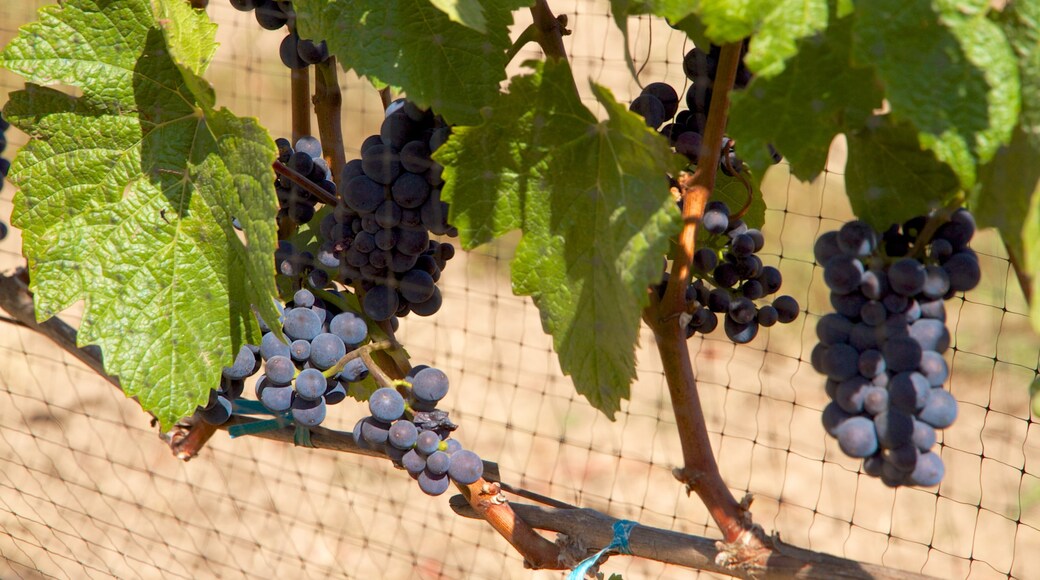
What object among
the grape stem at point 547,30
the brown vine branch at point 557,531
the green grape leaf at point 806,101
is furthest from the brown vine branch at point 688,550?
the grape stem at point 547,30

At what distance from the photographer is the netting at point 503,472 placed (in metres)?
2.53

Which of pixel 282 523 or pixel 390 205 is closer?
pixel 390 205

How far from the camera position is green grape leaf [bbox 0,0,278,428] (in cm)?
84

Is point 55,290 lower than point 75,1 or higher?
lower

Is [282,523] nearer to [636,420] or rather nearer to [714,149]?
[636,420]

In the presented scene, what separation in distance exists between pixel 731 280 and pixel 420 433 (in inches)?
13.1

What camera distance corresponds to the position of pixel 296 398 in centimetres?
91

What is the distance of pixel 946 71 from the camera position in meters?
0.56

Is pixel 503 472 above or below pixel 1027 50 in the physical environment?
below

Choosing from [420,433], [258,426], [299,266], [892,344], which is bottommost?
[258,426]

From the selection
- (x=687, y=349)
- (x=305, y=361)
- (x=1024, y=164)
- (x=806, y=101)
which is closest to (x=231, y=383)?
(x=305, y=361)

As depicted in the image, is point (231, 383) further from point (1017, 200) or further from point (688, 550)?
point (1017, 200)

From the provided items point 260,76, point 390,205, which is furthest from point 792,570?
point 260,76

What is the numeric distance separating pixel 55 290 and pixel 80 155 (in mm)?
123
